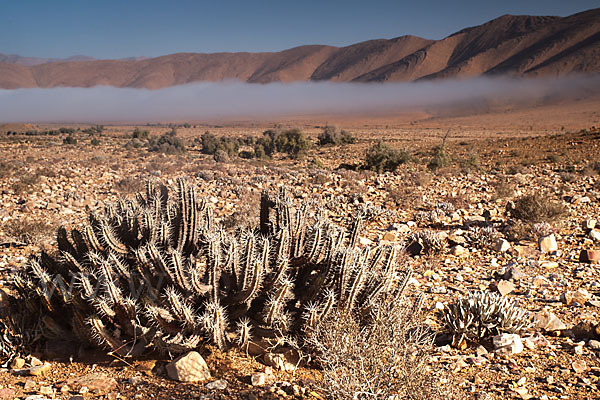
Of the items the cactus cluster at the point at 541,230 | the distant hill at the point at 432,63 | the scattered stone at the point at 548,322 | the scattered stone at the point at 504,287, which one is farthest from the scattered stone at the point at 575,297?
the distant hill at the point at 432,63

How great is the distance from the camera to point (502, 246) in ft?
20.5

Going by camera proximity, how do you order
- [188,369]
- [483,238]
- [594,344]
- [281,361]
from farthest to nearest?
[483,238]
[594,344]
[281,361]
[188,369]

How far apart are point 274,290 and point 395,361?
4.29ft

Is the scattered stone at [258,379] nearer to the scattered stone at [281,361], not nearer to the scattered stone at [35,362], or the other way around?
the scattered stone at [281,361]

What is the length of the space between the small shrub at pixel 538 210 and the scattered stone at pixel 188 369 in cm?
663

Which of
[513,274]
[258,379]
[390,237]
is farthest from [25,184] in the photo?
[513,274]

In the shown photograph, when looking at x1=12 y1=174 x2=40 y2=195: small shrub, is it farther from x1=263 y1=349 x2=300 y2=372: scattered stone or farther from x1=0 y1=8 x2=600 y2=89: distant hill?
x1=0 y1=8 x2=600 y2=89: distant hill

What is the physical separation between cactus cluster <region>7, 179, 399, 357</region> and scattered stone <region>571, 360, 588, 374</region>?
5.22 feet

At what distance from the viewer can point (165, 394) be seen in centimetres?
280

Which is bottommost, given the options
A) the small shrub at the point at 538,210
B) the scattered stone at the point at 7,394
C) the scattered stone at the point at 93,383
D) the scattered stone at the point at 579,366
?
the scattered stone at the point at 579,366

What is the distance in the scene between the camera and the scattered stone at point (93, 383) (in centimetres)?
288

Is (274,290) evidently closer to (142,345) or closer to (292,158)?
(142,345)

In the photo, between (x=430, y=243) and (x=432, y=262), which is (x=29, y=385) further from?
(x=430, y=243)

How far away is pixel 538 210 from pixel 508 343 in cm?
464
